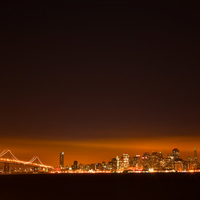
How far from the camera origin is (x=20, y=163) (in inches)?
5930
